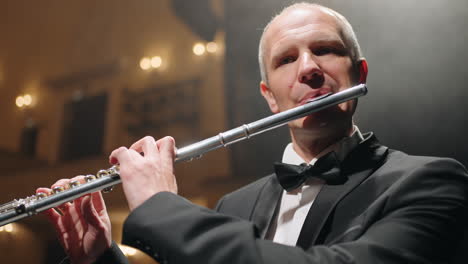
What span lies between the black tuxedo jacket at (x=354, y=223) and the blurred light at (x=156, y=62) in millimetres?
2195

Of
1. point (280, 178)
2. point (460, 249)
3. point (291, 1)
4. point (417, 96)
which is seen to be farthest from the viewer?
point (291, 1)

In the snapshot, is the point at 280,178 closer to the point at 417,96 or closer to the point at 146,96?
the point at 417,96

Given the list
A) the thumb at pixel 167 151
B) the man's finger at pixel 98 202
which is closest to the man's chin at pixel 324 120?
the thumb at pixel 167 151

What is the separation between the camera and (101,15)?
10.1ft

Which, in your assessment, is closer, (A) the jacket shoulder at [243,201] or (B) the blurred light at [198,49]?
(A) the jacket shoulder at [243,201]

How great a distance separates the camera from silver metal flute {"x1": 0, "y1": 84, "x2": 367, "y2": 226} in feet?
3.43

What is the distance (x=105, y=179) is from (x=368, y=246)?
690 millimetres

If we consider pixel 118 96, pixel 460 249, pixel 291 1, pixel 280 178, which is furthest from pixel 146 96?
pixel 460 249

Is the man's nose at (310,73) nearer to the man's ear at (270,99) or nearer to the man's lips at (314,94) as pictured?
the man's lips at (314,94)

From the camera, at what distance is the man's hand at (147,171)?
816 mm

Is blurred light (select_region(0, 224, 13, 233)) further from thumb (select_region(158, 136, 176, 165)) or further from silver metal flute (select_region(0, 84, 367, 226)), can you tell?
thumb (select_region(158, 136, 176, 165))

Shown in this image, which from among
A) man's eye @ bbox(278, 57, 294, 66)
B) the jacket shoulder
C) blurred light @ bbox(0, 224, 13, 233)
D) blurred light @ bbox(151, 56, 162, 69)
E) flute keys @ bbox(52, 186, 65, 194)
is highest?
blurred light @ bbox(151, 56, 162, 69)

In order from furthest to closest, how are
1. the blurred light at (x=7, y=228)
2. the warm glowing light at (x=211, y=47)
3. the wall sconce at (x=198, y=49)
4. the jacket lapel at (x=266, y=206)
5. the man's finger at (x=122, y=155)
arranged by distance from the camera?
the wall sconce at (x=198, y=49)
the warm glowing light at (x=211, y=47)
the blurred light at (x=7, y=228)
the jacket lapel at (x=266, y=206)
the man's finger at (x=122, y=155)

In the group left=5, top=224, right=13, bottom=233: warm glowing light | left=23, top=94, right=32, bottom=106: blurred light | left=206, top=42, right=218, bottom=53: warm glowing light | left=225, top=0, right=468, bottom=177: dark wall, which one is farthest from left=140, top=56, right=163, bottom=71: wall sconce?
Answer: left=5, top=224, right=13, bottom=233: warm glowing light
